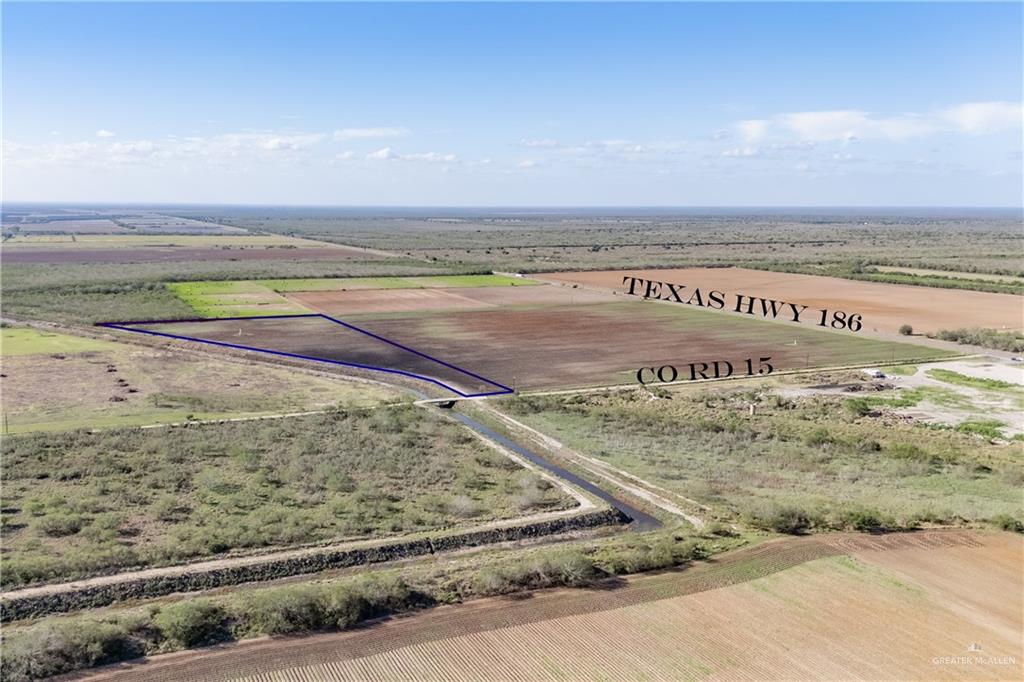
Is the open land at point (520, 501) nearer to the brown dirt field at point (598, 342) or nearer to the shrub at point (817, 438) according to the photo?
the shrub at point (817, 438)

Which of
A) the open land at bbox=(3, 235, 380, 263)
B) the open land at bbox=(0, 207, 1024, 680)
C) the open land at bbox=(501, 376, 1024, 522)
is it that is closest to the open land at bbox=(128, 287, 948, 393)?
the open land at bbox=(0, 207, 1024, 680)

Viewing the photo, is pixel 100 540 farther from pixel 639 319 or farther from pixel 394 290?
pixel 394 290

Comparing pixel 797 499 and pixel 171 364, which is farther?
pixel 171 364

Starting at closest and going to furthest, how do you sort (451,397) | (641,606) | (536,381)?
(641,606) < (451,397) < (536,381)

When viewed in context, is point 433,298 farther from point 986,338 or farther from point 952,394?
point 952,394

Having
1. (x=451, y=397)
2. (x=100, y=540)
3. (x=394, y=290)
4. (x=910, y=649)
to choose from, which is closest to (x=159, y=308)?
(x=394, y=290)

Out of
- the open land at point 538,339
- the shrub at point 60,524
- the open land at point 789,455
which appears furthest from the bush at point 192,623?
the open land at point 538,339
